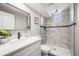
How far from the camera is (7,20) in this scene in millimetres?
1292

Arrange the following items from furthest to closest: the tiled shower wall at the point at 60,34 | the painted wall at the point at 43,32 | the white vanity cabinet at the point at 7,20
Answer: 1. the tiled shower wall at the point at 60,34
2. the painted wall at the point at 43,32
3. the white vanity cabinet at the point at 7,20

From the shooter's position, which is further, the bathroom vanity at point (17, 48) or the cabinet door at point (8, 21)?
the cabinet door at point (8, 21)

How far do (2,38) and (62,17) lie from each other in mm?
1820

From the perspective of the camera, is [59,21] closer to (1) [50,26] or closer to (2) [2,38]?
(1) [50,26]

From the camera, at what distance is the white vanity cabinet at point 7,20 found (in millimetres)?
1193

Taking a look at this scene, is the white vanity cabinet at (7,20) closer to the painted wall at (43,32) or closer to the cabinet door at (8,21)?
the cabinet door at (8,21)

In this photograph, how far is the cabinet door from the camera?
1237 millimetres

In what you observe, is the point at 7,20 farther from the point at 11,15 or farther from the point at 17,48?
the point at 17,48

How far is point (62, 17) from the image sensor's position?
2197 millimetres

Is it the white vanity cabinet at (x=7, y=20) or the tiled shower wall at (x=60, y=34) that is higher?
the white vanity cabinet at (x=7, y=20)

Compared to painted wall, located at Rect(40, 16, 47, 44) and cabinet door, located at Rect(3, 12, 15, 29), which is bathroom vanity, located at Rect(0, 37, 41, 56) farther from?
painted wall, located at Rect(40, 16, 47, 44)

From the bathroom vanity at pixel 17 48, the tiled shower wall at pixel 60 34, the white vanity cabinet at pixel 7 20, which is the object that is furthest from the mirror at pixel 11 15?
the tiled shower wall at pixel 60 34

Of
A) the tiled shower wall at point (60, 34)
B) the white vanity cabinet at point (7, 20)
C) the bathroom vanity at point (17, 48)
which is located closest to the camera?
the bathroom vanity at point (17, 48)

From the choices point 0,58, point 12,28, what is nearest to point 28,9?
point 12,28
